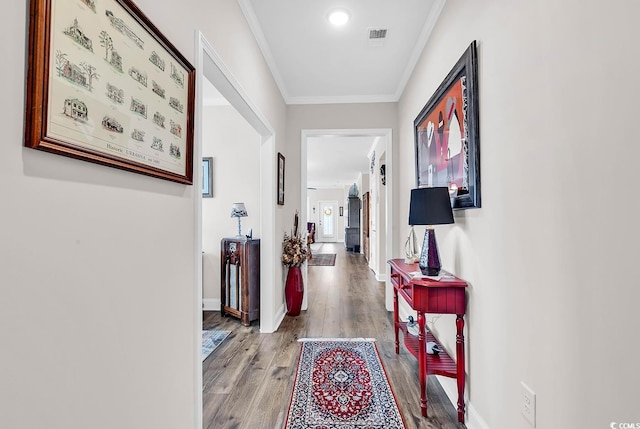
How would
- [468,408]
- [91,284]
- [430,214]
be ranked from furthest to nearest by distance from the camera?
[430,214]
[468,408]
[91,284]

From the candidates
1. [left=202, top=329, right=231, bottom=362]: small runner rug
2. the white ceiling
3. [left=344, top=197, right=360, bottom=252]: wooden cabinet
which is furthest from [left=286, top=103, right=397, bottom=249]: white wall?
[left=344, top=197, right=360, bottom=252]: wooden cabinet

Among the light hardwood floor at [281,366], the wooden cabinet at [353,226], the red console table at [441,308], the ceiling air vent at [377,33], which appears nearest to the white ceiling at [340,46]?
the ceiling air vent at [377,33]

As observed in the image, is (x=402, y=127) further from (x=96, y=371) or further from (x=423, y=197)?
(x=96, y=371)

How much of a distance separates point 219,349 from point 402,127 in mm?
3073

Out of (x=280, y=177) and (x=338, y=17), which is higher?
(x=338, y=17)

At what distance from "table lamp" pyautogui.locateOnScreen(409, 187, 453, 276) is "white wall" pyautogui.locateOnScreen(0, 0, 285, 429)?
130 centimetres

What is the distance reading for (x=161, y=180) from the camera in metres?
1.17

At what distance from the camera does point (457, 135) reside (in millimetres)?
Result: 1829

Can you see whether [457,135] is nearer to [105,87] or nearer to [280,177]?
[105,87]

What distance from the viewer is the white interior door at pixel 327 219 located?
14.7 metres

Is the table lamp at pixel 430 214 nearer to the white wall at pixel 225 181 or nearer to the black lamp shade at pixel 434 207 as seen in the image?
the black lamp shade at pixel 434 207

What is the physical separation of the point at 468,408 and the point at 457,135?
1.60 meters

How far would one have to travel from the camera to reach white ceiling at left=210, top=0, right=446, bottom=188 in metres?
2.22

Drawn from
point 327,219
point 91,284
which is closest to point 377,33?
point 91,284
